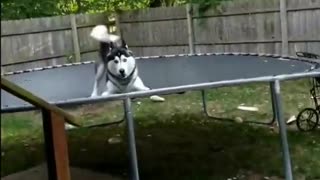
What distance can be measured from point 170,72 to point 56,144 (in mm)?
3134

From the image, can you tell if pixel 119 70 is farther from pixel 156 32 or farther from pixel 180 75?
pixel 156 32

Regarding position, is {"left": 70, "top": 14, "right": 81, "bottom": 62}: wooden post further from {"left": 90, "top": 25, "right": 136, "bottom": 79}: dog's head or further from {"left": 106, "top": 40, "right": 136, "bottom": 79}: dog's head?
{"left": 106, "top": 40, "right": 136, "bottom": 79}: dog's head

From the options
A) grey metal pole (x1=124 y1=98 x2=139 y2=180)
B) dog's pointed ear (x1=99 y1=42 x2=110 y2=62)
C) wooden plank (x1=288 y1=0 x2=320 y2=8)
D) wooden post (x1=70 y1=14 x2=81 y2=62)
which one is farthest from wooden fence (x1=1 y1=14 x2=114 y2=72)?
grey metal pole (x1=124 y1=98 x2=139 y2=180)

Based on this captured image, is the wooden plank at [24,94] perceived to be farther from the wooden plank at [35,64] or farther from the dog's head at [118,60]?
the wooden plank at [35,64]

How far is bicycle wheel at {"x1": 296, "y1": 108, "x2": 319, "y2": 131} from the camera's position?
4441 millimetres

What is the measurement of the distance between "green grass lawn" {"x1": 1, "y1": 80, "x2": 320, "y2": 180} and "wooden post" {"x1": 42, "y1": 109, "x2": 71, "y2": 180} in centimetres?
97

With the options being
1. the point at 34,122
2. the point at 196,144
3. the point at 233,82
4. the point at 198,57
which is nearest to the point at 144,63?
the point at 198,57

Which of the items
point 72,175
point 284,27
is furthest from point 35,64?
point 72,175

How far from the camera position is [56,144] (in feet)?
5.38

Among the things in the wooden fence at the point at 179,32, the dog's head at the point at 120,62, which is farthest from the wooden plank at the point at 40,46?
the dog's head at the point at 120,62

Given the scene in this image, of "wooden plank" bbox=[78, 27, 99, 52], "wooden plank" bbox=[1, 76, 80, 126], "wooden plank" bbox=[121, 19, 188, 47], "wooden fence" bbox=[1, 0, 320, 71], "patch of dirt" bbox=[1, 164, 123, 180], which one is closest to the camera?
"wooden plank" bbox=[1, 76, 80, 126]

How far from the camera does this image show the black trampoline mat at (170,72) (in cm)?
387

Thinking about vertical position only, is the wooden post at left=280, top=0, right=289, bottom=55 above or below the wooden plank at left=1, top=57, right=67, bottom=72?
above

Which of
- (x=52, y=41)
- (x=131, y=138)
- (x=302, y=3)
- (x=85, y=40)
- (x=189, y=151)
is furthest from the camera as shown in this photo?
(x=85, y=40)
